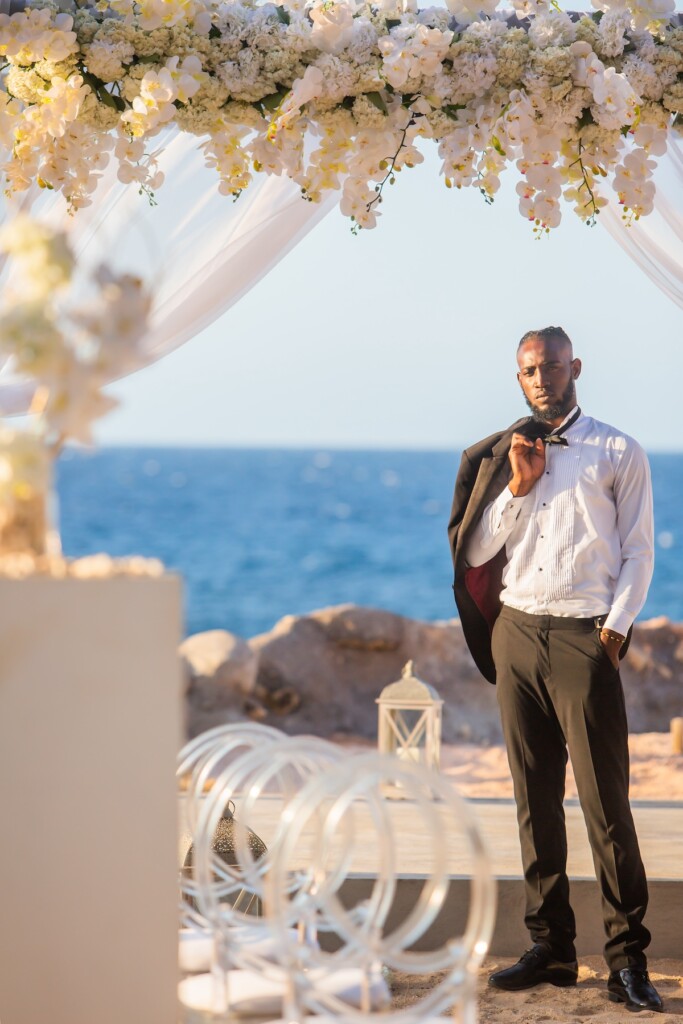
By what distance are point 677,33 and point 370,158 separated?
0.86 meters

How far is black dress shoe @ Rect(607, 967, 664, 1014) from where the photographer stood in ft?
9.48

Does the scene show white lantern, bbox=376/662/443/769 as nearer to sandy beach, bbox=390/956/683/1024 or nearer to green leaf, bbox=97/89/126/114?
sandy beach, bbox=390/956/683/1024

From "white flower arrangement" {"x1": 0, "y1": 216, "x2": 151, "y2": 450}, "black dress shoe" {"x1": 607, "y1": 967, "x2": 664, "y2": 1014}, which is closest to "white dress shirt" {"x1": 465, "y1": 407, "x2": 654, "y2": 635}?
"black dress shoe" {"x1": 607, "y1": 967, "x2": 664, "y2": 1014}

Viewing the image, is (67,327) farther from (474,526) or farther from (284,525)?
(284,525)

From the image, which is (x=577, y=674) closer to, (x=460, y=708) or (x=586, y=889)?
(x=586, y=889)

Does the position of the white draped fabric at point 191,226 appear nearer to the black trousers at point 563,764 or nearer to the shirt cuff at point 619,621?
the black trousers at point 563,764

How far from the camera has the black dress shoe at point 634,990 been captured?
2889 mm

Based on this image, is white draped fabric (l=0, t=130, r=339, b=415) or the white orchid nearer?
the white orchid

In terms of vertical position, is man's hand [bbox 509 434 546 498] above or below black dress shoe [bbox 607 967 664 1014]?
A: above

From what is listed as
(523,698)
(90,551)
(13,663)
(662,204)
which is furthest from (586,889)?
(90,551)

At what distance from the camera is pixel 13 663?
161 cm

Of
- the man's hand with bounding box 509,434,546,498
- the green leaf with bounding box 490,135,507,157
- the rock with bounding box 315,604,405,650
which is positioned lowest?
the rock with bounding box 315,604,405,650

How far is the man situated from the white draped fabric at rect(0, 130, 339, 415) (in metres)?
0.76

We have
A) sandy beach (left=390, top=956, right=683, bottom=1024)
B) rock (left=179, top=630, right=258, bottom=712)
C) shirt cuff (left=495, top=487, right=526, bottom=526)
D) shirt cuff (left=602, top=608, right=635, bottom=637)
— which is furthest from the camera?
rock (left=179, top=630, right=258, bottom=712)
